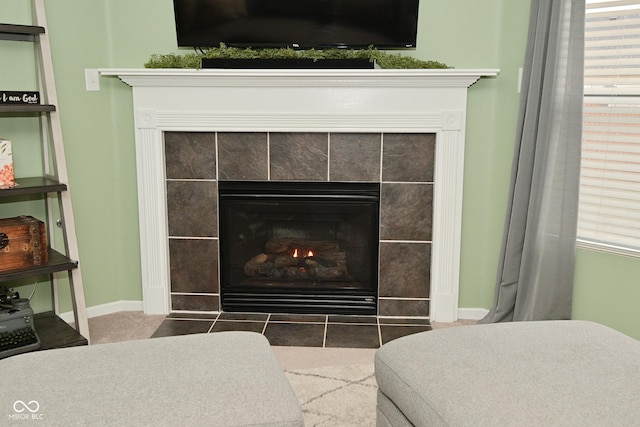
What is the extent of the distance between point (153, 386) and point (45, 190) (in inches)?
64.8

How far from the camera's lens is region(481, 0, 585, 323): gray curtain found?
283cm

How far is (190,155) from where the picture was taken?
3.44 m

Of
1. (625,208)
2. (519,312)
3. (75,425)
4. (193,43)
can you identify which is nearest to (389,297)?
(519,312)

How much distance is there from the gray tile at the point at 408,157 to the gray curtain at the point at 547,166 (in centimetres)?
46

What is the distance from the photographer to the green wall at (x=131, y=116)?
3270 mm

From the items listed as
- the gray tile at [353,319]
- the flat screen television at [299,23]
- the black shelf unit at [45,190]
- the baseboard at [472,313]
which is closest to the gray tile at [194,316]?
the black shelf unit at [45,190]

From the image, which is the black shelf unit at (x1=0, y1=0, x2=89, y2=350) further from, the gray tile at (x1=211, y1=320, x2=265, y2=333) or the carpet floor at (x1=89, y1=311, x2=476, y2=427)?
the gray tile at (x1=211, y1=320, x2=265, y2=333)

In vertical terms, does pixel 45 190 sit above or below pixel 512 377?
above

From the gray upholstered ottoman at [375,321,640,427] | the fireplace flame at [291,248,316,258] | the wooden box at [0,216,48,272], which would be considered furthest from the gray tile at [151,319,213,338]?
the gray upholstered ottoman at [375,321,640,427]

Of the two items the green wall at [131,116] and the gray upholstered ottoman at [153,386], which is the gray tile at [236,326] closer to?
the green wall at [131,116]

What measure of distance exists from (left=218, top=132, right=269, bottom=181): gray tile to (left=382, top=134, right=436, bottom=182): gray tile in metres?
0.67

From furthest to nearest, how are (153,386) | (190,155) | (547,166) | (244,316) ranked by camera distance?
(244,316), (190,155), (547,166), (153,386)

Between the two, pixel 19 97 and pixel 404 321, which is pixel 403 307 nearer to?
pixel 404 321

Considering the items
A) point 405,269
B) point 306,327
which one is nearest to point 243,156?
point 306,327
